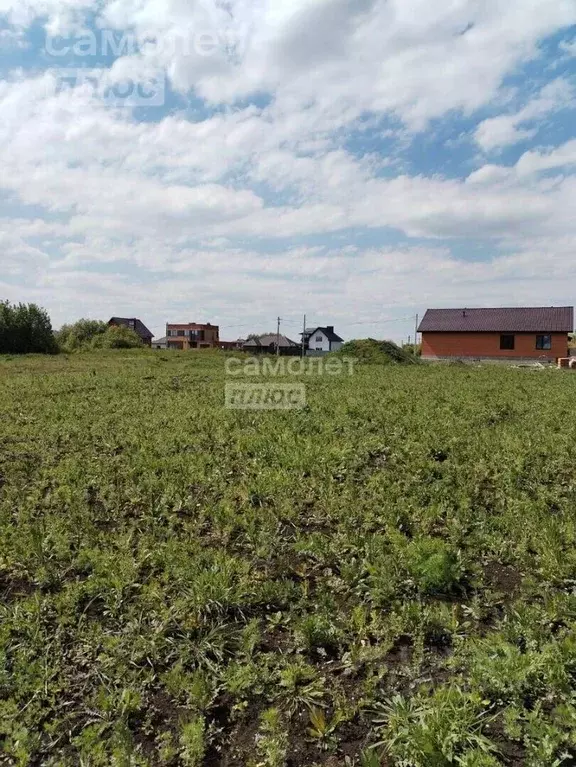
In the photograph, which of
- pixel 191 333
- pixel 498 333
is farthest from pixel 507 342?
pixel 191 333

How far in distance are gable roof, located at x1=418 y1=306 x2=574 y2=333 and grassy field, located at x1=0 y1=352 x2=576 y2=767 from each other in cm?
3196

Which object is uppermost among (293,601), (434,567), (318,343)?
(318,343)

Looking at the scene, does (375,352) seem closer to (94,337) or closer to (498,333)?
(498,333)

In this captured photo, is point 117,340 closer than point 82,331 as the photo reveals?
Yes

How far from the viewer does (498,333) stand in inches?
1412

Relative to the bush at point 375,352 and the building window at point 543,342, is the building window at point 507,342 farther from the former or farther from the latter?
the bush at point 375,352

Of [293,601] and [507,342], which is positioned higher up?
[507,342]

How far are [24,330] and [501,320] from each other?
32.9m

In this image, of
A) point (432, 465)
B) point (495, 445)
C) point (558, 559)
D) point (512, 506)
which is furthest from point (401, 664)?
point (495, 445)

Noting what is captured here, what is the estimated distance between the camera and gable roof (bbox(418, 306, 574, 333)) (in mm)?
34062

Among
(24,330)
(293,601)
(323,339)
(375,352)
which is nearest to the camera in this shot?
(293,601)

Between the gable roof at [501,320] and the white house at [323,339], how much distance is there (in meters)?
24.6

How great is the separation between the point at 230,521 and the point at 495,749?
8.13 ft

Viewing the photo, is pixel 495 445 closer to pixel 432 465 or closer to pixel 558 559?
pixel 432 465
